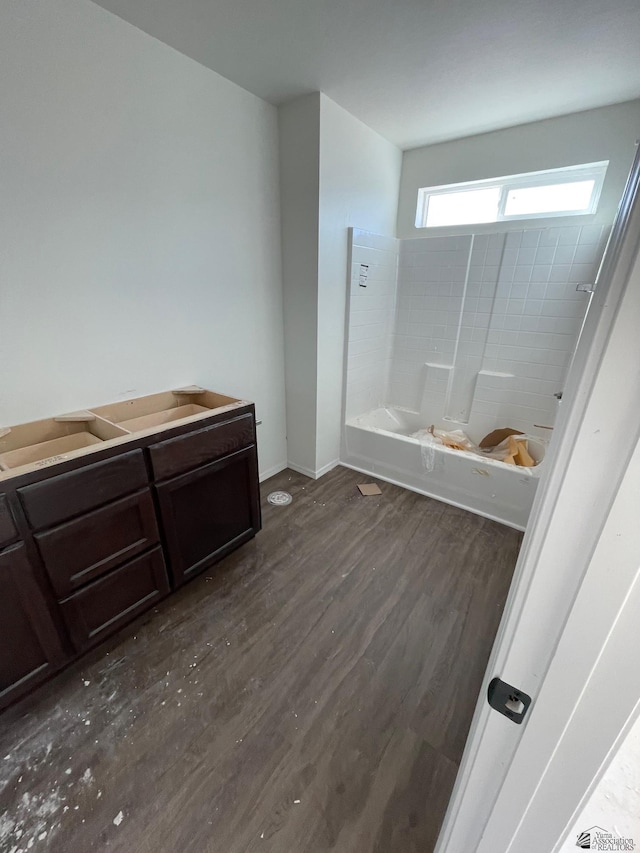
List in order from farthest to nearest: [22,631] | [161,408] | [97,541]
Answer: [161,408] → [97,541] → [22,631]

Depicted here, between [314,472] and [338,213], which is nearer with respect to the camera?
[338,213]

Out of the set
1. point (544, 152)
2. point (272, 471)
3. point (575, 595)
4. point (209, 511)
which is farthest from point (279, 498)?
point (544, 152)

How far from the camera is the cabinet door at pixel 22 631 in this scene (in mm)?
1163

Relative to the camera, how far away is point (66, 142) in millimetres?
1454

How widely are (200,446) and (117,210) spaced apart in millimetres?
1192

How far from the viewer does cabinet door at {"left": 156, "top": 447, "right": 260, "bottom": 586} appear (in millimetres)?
1641

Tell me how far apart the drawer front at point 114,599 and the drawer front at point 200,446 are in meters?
0.40

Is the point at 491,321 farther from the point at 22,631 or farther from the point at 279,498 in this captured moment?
the point at 22,631

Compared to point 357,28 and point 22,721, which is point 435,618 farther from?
point 357,28

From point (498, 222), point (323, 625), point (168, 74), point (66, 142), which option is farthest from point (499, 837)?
point (498, 222)

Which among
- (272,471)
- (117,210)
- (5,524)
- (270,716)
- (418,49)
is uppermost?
(418,49)

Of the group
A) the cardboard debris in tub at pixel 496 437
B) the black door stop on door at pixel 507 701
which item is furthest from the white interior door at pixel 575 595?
the cardboard debris in tub at pixel 496 437

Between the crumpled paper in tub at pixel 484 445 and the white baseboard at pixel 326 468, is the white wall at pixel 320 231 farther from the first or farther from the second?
the crumpled paper in tub at pixel 484 445

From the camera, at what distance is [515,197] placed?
2.68 m
